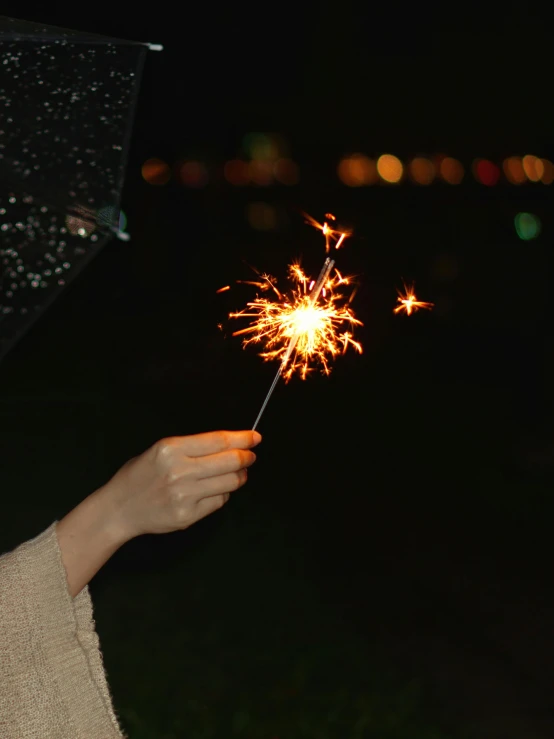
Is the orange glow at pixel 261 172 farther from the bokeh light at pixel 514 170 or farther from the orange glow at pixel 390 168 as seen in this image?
the bokeh light at pixel 514 170

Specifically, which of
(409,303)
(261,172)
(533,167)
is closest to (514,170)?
(533,167)

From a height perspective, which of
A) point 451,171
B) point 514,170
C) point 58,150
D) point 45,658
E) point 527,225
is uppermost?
point 451,171

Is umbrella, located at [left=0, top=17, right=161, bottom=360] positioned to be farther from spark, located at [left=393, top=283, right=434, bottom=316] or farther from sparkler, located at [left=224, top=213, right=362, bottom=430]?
spark, located at [left=393, top=283, right=434, bottom=316]

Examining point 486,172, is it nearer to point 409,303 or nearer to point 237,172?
point 237,172

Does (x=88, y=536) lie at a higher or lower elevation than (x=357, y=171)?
lower

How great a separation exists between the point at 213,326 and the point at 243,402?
129 inches

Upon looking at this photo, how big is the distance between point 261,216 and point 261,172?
645cm

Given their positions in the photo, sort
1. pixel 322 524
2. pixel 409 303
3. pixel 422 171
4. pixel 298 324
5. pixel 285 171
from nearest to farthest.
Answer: pixel 298 324, pixel 409 303, pixel 322 524, pixel 422 171, pixel 285 171

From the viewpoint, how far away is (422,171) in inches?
1169

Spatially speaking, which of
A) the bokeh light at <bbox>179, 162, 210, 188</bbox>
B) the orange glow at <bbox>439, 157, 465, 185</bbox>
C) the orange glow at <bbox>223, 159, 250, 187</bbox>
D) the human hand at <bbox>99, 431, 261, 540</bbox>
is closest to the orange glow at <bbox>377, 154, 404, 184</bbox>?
the orange glow at <bbox>439, 157, 465, 185</bbox>

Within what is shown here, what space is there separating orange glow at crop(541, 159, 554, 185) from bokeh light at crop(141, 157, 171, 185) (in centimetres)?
1120

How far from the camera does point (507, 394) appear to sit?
943cm

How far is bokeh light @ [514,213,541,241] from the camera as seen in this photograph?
2214 cm

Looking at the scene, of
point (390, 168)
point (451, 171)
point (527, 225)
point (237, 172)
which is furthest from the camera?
point (390, 168)
